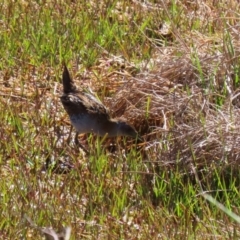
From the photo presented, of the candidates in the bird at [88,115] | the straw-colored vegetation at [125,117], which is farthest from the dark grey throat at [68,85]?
the straw-colored vegetation at [125,117]

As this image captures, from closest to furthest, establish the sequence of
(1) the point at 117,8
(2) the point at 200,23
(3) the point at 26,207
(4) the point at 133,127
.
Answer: (3) the point at 26,207 → (4) the point at 133,127 → (2) the point at 200,23 → (1) the point at 117,8

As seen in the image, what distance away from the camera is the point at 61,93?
7457 millimetres

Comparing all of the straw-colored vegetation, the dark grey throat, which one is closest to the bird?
the dark grey throat

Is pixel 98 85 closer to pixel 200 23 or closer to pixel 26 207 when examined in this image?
pixel 200 23

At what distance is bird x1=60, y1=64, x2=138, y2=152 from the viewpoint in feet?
22.1

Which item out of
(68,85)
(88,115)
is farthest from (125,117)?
(68,85)

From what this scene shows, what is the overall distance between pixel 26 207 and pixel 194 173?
44.0 inches

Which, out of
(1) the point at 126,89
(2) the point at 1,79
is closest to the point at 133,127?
(1) the point at 126,89

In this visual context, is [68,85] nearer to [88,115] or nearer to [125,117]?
[88,115]

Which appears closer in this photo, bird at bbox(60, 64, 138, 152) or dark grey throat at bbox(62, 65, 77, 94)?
bird at bbox(60, 64, 138, 152)

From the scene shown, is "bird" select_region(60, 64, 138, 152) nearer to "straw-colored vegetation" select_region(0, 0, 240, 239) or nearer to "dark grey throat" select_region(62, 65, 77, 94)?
"dark grey throat" select_region(62, 65, 77, 94)

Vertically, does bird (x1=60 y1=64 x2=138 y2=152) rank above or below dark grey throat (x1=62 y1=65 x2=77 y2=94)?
below

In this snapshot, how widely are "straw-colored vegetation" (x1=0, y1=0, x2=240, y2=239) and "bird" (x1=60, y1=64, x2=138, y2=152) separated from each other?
0.13m

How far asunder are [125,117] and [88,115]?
30cm
